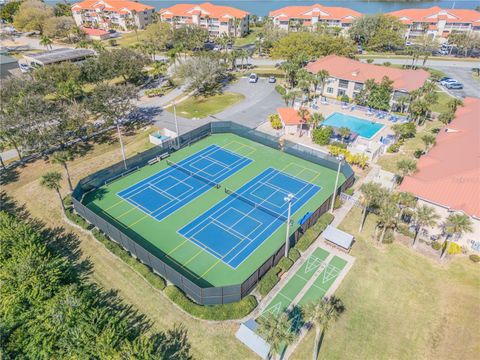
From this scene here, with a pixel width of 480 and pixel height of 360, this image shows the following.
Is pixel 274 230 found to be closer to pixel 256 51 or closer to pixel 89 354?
pixel 89 354

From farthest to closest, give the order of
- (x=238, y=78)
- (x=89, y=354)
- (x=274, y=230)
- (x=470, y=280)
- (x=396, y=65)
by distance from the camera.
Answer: (x=396, y=65) < (x=238, y=78) < (x=274, y=230) < (x=470, y=280) < (x=89, y=354)

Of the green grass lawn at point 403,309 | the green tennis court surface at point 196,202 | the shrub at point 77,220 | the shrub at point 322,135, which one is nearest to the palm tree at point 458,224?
the green grass lawn at point 403,309

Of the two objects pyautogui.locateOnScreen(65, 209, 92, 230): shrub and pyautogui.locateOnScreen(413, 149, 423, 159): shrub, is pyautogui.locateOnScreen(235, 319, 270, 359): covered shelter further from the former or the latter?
pyautogui.locateOnScreen(413, 149, 423, 159): shrub

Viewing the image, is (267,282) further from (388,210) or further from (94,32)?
(94,32)

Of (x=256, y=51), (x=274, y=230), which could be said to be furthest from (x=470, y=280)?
(x=256, y=51)

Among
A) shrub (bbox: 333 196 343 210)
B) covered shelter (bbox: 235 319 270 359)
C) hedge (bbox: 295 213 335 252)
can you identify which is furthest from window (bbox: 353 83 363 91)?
covered shelter (bbox: 235 319 270 359)
